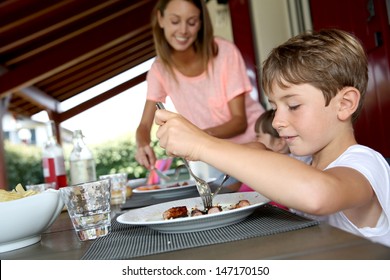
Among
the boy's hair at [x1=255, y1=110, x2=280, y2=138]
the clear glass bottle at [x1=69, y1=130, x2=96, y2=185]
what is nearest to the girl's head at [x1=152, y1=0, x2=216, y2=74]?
the boy's hair at [x1=255, y1=110, x2=280, y2=138]

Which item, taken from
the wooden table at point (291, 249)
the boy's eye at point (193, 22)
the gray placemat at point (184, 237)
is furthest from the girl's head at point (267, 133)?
the wooden table at point (291, 249)

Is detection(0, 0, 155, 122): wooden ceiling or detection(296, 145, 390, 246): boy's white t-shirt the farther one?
detection(0, 0, 155, 122): wooden ceiling

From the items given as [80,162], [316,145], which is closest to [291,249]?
[316,145]

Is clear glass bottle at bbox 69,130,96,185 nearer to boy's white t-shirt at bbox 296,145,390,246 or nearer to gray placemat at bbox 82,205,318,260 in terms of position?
gray placemat at bbox 82,205,318,260

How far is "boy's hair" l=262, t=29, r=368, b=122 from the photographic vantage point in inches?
39.6

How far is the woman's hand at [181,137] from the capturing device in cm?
81

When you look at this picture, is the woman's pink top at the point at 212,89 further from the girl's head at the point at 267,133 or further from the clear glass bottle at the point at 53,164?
the clear glass bottle at the point at 53,164

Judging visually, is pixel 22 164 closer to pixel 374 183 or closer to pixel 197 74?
pixel 197 74

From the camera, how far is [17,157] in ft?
37.7

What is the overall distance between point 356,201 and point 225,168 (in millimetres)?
227

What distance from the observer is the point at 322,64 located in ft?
3.33

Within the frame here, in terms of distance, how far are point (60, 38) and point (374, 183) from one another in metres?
6.61

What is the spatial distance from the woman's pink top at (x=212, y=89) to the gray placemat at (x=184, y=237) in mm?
1315

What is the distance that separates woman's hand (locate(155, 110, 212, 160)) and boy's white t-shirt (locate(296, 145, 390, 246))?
0.29m
